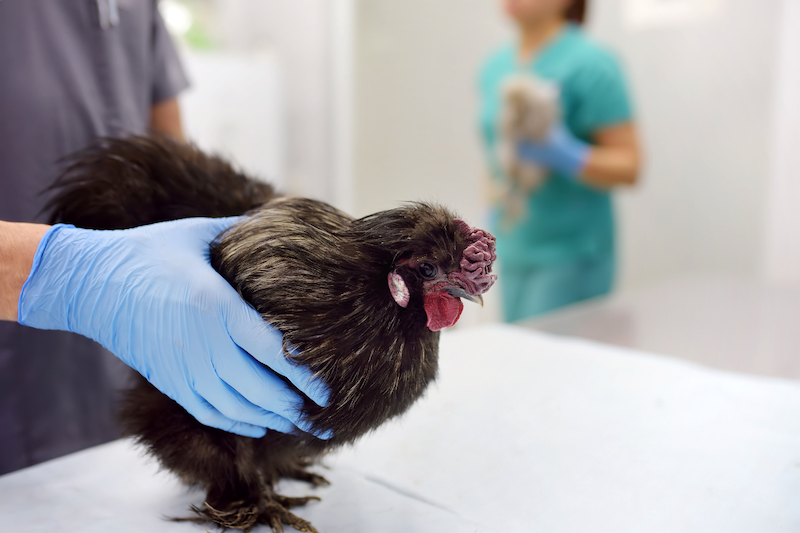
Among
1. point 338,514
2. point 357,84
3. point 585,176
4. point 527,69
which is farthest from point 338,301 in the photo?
point 357,84

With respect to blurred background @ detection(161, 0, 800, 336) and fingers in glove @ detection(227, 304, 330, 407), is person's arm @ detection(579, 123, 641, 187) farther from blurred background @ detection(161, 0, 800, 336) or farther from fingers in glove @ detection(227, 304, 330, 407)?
fingers in glove @ detection(227, 304, 330, 407)

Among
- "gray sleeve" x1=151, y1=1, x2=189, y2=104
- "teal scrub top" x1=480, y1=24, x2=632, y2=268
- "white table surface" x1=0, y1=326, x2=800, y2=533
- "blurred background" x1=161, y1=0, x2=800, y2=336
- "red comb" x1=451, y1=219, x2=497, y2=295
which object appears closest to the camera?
"red comb" x1=451, y1=219, x2=497, y2=295

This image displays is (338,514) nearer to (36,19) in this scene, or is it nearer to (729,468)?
(729,468)

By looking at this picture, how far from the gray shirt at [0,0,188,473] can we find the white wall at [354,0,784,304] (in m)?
1.88

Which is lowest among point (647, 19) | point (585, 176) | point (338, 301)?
point (585, 176)

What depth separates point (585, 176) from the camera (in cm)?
214

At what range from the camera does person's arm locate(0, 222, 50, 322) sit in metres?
0.73

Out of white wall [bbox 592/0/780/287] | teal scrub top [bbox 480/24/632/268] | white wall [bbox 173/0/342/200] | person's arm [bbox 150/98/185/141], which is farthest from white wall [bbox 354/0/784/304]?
person's arm [bbox 150/98/185/141]

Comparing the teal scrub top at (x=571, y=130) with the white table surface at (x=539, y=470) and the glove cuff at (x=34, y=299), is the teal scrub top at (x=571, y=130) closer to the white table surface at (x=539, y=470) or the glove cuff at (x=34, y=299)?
the white table surface at (x=539, y=470)

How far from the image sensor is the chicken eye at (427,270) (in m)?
0.67

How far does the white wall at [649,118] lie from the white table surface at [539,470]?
5.98ft

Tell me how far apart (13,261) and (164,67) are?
0.64 m

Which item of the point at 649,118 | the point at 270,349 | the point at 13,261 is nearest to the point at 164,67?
the point at 13,261

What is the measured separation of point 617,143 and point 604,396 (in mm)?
1247
